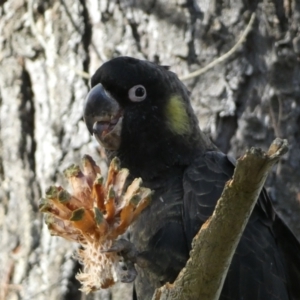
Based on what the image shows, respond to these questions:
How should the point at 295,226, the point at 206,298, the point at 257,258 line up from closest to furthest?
the point at 206,298 → the point at 257,258 → the point at 295,226

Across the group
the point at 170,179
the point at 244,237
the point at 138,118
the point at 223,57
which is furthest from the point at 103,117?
the point at 223,57

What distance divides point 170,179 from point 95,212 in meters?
0.78

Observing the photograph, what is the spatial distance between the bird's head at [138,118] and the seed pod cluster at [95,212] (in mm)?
573

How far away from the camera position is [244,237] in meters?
2.62

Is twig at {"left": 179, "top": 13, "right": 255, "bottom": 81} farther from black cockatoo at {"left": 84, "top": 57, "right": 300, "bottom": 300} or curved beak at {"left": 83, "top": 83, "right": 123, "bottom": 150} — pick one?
curved beak at {"left": 83, "top": 83, "right": 123, "bottom": 150}

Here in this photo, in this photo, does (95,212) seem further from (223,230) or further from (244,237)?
(244,237)

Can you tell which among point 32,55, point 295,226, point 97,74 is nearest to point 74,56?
point 32,55

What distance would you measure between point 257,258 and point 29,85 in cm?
158

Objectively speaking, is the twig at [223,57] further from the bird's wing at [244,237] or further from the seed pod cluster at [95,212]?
the seed pod cluster at [95,212]

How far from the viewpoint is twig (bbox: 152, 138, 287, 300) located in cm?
157

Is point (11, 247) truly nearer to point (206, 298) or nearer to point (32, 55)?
point (32, 55)

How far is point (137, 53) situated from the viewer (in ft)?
11.0

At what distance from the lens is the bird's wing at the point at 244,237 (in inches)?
98.7

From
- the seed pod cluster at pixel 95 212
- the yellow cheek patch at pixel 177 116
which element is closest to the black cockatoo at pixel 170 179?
the yellow cheek patch at pixel 177 116
